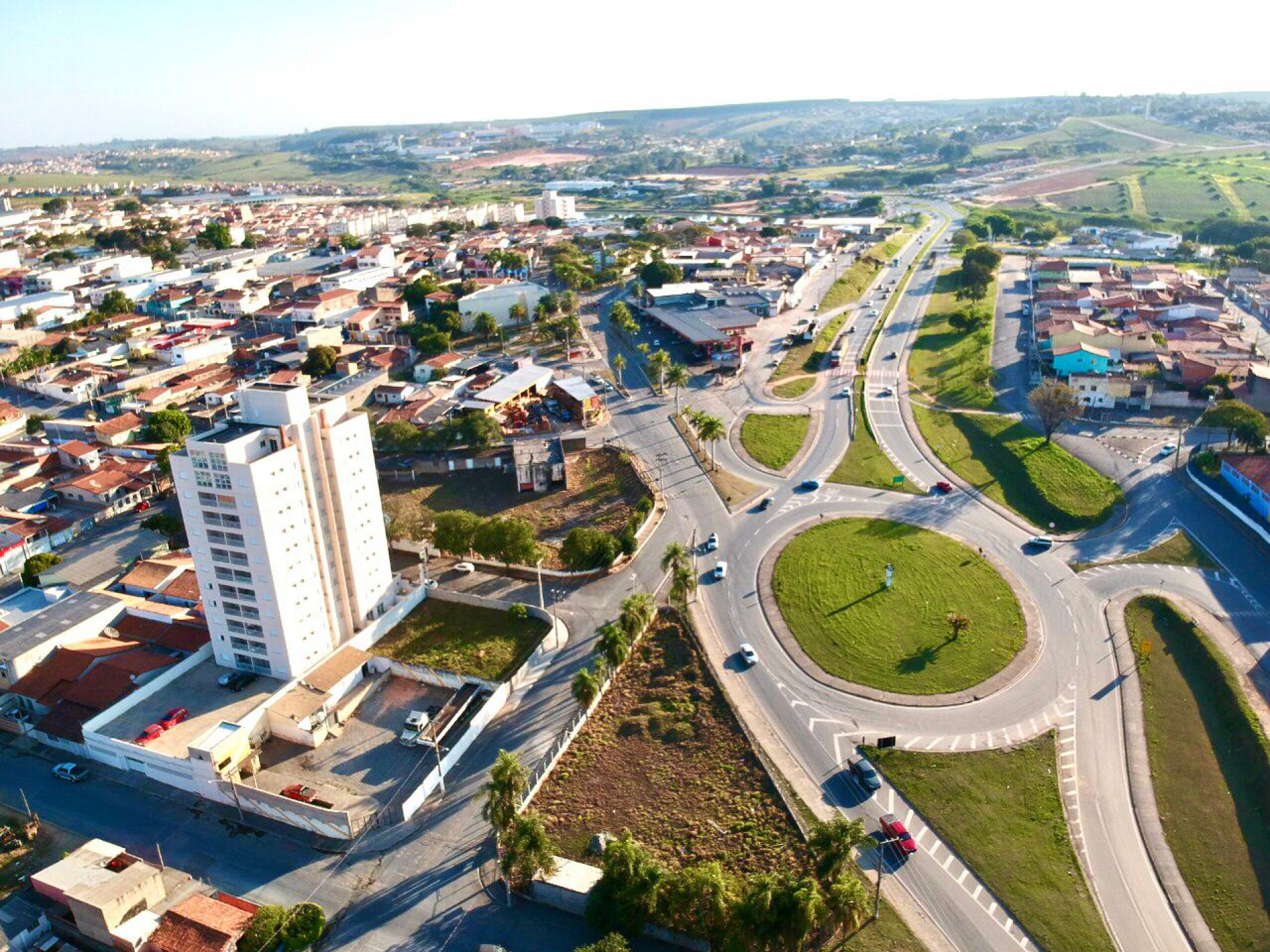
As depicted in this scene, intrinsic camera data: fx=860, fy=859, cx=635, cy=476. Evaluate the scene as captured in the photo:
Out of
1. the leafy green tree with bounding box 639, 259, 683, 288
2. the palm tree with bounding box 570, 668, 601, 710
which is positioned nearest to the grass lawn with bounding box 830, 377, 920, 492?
the palm tree with bounding box 570, 668, 601, 710

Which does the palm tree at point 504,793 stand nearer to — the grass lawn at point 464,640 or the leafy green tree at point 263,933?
the leafy green tree at point 263,933

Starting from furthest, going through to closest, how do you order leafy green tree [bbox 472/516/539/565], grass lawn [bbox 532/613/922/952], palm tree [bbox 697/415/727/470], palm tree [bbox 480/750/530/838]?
1. palm tree [bbox 697/415/727/470]
2. leafy green tree [bbox 472/516/539/565]
3. grass lawn [bbox 532/613/922/952]
4. palm tree [bbox 480/750/530/838]

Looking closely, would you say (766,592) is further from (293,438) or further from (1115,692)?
(293,438)

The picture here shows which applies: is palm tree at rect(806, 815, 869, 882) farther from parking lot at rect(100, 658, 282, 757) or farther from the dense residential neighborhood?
parking lot at rect(100, 658, 282, 757)

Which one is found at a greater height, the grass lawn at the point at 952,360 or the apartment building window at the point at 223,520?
the apartment building window at the point at 223,520

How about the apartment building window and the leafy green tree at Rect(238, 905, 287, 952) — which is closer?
the leafy green tree at Rect(238, 905, 287, 952)

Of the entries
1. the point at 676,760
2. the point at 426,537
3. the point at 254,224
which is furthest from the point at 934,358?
the point at 254,224

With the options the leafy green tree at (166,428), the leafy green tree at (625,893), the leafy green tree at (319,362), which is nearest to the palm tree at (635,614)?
the leafy green tree at (625,893)
